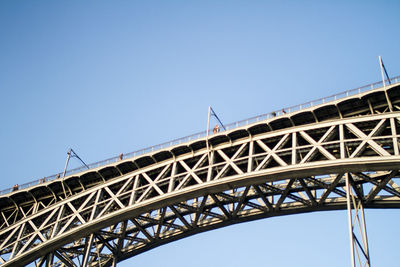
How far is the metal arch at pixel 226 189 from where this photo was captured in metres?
29.3

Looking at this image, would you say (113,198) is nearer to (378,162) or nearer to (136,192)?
(136,192)

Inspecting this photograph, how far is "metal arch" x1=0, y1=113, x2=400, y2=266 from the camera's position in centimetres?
2930

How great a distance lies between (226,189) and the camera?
3203 cm

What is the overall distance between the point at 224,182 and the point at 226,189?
2.74 feet

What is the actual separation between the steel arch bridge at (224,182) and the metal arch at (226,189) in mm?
67

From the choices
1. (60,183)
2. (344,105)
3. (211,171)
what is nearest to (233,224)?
(211,171)

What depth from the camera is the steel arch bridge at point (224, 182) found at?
29.6m

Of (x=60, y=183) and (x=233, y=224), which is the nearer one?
(x=233, y=224)

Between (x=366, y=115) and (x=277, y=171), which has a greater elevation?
(x=366, y=115)

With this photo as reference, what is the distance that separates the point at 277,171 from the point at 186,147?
7736 millimetres

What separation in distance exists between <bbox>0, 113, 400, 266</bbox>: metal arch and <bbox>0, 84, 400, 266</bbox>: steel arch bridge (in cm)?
7

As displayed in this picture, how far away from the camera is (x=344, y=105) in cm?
3125

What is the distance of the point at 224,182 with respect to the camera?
31344 mm

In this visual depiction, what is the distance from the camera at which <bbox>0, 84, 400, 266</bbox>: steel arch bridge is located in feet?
97.2
